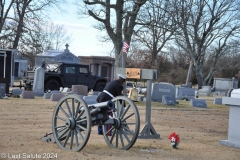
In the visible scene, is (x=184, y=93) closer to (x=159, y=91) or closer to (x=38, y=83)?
(x=159, y=91)

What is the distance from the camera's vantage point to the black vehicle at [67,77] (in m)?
28.0

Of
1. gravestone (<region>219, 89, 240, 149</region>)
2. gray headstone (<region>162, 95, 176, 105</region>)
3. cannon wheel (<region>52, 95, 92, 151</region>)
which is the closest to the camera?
cannon wheel (<region>52, 95, 92, 151</region>)

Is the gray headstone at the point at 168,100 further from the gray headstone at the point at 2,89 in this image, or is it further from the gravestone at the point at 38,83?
the gray headstone at the point at 2,89

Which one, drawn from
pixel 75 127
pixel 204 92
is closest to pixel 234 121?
pixel 75 127

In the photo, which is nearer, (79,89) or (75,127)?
(75,127)

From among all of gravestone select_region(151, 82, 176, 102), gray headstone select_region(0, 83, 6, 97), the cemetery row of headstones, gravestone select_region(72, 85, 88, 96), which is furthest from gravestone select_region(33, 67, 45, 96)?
gravestone select_region(151, 82, 176, 102)

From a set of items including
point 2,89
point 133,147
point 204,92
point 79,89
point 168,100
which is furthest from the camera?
point 204,92

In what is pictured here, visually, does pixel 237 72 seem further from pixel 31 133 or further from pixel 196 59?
pixel 31 133

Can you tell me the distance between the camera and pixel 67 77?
2894cm

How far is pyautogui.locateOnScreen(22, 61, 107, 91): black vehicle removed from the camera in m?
28.0

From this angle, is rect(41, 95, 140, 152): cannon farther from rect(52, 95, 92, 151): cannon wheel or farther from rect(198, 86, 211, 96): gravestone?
rect(198, 86, 211, 96): gravestone

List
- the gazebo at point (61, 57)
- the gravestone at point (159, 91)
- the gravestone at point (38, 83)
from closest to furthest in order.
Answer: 1. the gravestone at point (159, 91)
2. the gravestone at point (38, 83)
3. the gazebo at point (61, 57)

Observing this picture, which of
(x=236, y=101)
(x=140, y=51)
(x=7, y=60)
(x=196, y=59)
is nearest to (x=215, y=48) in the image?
(x=196, y=59)

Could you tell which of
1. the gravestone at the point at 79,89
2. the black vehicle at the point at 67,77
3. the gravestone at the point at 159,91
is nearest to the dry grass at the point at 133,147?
the gravestone at the point at 159,91
